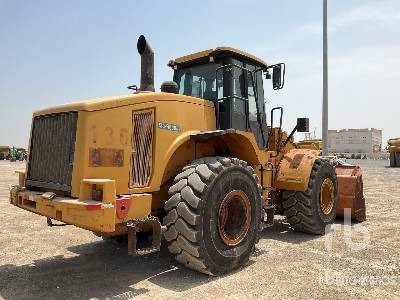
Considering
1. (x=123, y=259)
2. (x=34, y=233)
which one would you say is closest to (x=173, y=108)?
(x=123, y=259)

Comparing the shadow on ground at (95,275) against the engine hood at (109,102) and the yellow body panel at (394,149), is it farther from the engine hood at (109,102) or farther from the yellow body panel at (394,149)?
the yellow body panel at (394,149)

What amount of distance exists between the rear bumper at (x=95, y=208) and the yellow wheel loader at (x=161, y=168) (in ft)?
0.04

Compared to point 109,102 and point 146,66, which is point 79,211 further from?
point 146,66

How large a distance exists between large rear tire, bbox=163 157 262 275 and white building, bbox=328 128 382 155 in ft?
357

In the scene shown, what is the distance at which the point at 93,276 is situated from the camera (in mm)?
4676

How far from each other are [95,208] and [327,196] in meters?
5.31

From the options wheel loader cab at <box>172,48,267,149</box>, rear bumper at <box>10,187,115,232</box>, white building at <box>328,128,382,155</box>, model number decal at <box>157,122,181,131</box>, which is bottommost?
rear bumper at <box>10,187,115,232</box>

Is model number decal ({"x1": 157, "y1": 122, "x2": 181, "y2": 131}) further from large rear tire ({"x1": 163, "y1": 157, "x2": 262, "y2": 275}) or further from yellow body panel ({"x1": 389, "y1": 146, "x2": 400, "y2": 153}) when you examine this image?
yellow body panel ({"x1": 389, "y1": 146, "x2": 400, "y2": 153})

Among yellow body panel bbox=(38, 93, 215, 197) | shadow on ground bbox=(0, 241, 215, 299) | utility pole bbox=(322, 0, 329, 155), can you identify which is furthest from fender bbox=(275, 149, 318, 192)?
utility pole bbox=(322, 0, 329, 155)

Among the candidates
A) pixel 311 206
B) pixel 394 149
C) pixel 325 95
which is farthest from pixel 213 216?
pixel 394 149

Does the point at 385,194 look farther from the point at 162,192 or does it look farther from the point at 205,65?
the point at 162,192

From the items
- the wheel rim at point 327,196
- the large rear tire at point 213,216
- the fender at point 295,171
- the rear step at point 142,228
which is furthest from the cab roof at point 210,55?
the rear step at point 142,228

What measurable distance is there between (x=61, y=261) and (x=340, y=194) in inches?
231

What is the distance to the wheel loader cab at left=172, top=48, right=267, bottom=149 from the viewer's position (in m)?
5.86
